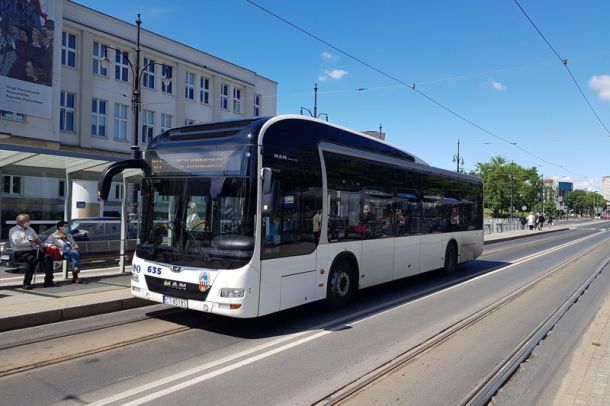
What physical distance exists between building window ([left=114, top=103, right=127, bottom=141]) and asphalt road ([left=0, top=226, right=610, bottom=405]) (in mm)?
28822

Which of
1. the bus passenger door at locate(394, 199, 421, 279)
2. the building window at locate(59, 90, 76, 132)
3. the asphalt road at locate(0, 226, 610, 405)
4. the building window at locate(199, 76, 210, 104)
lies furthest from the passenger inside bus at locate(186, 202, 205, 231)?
the building window at locate(199, 76, 210, 104)

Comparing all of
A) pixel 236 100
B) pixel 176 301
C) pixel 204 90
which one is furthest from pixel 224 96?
pixel 176 301

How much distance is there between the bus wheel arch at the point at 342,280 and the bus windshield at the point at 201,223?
225 cm

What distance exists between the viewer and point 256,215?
660 centimetres

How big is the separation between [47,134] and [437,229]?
982 inches

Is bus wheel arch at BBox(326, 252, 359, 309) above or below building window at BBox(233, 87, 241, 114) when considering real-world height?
below

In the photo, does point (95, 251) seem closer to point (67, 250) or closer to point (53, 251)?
point (67, 250)

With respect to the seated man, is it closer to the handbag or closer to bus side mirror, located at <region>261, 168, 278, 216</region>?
the handbag

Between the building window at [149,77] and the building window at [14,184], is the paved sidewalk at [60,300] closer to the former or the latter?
the building window at [14,184]

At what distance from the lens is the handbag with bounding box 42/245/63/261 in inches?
384

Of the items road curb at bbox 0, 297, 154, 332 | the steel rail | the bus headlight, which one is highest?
the bus headlight

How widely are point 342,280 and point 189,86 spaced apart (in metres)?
34.6

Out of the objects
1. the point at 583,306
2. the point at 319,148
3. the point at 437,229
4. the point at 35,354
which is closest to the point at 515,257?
the point at 437,229

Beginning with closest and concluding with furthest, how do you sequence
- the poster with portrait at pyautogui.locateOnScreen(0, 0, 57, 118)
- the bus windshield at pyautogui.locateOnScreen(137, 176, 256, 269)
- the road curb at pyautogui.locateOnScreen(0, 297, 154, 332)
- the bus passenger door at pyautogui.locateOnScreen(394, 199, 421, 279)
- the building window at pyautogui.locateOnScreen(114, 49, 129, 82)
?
the bus windshield at pyautogui.locateOnScreen(137, 176, 256, 269) → the road curb at pyautogui.locateOnScreen(0, 297, 154, 332) → the bus passenger door at pyautogui.locateOnScreen(394, 199, 421, 279) → the poster with portrait at pyautogui.locateOnScreen(0, 0, 57, 118) → the building window at pyautogui.locateOnScreen(114, 49, 129, 82)
